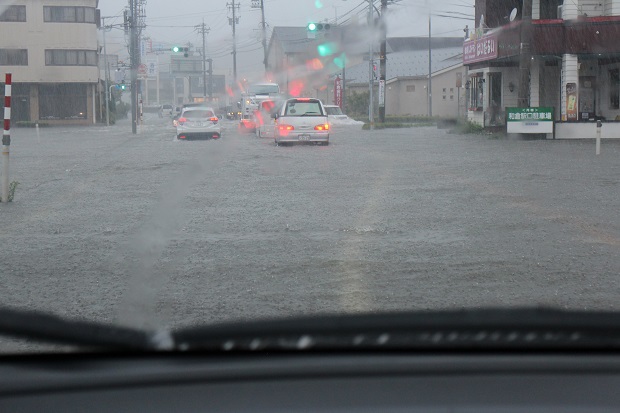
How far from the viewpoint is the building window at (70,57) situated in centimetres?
5747

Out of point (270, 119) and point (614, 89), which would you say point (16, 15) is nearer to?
point (270, 119)

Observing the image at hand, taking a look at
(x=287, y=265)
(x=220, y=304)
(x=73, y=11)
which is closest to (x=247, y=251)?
(x=287, y=265)

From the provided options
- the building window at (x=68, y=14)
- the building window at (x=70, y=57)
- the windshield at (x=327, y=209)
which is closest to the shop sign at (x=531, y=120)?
the windshield at (x=327, y=209)

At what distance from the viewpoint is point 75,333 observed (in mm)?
1914

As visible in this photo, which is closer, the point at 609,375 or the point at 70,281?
the point at 609,375

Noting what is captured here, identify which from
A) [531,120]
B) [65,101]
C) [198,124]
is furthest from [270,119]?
[65,101]

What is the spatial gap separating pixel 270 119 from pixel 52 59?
3091 centimetres

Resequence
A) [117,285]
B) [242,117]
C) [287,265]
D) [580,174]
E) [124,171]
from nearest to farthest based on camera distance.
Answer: [117,285] < [287,265] < [580,174] < [124,171] < [242,117]

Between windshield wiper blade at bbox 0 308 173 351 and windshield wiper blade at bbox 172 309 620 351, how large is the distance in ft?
0.20

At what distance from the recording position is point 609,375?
5.50 ft

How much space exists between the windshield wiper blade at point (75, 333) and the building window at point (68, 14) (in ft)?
183

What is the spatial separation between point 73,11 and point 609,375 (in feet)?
189

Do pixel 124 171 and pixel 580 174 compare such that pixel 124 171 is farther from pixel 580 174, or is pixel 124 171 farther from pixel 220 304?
pixel 220 304

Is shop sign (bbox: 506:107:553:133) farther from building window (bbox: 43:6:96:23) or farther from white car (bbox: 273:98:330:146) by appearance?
building window (bbox: 43:6:96:23)
